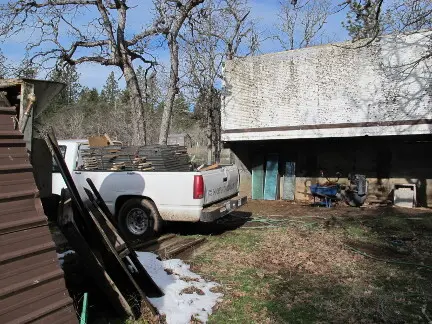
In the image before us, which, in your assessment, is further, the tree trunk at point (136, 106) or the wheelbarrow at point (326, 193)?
the tree trunk at point (136, 106)

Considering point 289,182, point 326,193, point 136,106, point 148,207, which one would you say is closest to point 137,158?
point 148,207

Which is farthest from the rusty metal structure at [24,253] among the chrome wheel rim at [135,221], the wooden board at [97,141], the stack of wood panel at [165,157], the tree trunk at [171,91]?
the tree trunk at [171,91]

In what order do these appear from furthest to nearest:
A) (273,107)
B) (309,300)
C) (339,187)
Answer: (273,107) < (339,187) < (309,300)

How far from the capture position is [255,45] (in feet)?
103

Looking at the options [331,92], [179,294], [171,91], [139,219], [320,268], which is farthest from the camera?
[171,91]

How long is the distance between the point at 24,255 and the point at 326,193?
12.8m

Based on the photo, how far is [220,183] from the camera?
898 cm

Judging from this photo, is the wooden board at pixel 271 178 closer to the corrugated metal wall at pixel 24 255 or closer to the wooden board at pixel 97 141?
the wooden board at pixel 97 141

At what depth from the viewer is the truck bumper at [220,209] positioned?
8203 mm

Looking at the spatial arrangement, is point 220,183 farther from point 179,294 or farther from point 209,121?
point 209,121

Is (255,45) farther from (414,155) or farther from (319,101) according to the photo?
(414,155)

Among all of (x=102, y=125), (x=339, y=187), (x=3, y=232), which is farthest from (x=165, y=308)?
(x=102, y=125)

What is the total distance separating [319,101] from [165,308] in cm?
1192

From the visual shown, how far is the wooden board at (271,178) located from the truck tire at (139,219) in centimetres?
884
